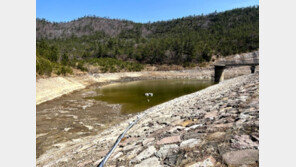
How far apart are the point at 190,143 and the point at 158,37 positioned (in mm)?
131400

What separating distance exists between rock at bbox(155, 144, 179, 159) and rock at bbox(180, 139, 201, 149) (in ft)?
0.36

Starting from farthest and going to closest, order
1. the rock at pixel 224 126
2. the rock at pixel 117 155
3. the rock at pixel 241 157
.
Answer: the rock at pixel 117 155 → the rock at pixel 224 126 → the rock at pixel 241 157

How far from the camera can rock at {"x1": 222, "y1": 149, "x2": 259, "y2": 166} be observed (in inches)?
84.0

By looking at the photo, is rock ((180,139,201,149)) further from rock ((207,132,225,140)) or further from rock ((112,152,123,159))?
rock ((112,152,123,159))

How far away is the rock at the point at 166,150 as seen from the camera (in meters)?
3.00

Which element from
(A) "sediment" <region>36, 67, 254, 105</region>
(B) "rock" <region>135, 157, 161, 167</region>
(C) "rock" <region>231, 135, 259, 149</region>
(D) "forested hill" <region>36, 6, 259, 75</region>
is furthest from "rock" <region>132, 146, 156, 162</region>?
(D) "forested hill" <region>36, 6, 259, 75</region>

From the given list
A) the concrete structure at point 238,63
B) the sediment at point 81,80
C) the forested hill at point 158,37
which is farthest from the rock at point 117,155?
the forested hill at point 158,37

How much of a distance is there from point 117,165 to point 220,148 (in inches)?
72.1

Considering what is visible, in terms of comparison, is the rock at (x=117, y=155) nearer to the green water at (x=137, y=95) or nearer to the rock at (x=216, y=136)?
the rock at (x=216, y=136)

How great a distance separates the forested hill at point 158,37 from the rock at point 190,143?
183 ft

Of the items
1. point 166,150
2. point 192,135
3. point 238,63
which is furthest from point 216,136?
point 238,63

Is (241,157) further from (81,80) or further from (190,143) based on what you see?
(81,80)

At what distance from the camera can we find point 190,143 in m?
3.04

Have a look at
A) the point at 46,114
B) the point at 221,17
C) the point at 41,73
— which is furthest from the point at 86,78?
the point at 221,17
